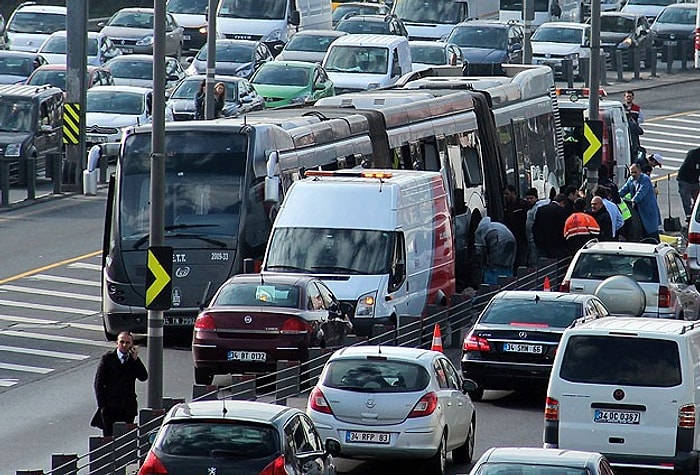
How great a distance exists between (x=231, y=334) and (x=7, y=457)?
13.6ft

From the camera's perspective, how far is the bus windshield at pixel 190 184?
2898 cm

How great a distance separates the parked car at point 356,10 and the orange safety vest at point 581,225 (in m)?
38.3

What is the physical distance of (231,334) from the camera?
80.7 ft

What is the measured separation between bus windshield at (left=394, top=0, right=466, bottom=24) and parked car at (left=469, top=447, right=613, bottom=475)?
172 ft

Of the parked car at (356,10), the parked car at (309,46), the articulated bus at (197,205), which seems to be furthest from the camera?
the parked car at (356,10)

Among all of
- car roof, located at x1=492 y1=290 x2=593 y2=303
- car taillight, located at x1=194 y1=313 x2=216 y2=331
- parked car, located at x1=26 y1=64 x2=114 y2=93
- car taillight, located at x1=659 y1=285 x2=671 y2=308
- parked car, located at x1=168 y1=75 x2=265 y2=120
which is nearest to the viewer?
car taillight, located at x1=194 y1=313 x2=216 y2=331

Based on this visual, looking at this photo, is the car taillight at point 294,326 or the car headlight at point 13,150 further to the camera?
the car headlight at point 13,150

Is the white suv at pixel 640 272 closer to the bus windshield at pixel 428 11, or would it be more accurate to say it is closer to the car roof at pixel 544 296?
the car roof at pixel 544 296

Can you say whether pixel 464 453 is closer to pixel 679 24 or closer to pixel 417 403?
pixel 417 403

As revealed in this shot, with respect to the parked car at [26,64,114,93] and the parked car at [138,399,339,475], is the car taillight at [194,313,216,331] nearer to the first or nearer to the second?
the parked car at [138,399,339,475]

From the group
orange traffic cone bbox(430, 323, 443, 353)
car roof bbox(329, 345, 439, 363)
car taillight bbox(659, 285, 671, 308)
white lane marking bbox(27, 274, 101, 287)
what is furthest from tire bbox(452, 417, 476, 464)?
→ white lane marking bbox(27, 274, 101, 287)

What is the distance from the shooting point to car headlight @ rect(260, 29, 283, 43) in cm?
6343

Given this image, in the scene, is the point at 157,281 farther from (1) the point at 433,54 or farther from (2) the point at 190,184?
(1) the point at 433,54

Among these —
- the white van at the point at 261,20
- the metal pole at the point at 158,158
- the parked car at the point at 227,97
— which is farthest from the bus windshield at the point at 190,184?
the white van at the point at 261,20
